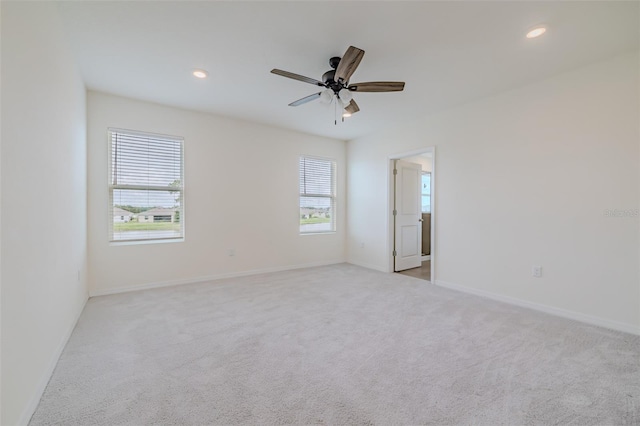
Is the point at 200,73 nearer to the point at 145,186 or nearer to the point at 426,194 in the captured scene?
the point at 145,186

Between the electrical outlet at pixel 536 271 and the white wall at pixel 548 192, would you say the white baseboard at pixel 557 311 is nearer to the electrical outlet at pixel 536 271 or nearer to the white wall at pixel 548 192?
the white wall at pixel 548 192

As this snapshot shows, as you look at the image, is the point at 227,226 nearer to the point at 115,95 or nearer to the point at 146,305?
the point at 146,305

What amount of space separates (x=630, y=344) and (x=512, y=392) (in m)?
1.57

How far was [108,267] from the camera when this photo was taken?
371 cm

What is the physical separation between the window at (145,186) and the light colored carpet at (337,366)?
1064 millimetres

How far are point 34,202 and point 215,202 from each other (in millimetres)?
2791

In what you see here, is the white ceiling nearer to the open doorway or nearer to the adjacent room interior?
the adjacent room interior

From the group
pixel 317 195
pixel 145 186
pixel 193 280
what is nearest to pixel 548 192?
pixel 317 195

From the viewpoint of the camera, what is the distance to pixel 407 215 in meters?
5.35

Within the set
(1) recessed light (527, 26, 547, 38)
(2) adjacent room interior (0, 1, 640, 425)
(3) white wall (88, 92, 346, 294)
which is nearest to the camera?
(2) adjacent room interior (0, 1, 640, 425)

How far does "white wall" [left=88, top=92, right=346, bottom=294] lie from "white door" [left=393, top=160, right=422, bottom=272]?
54.8 inches

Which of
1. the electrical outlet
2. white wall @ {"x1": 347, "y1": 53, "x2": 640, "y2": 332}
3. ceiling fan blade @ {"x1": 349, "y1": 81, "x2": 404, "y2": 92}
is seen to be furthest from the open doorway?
ceiling fan blade @ {"x1": 349, "y1": 81, "x2": 404, "y2": 92}

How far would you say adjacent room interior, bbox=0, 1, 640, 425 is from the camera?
165 centimetres

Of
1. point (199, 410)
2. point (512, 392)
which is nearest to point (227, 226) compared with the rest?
point (199, 410)
